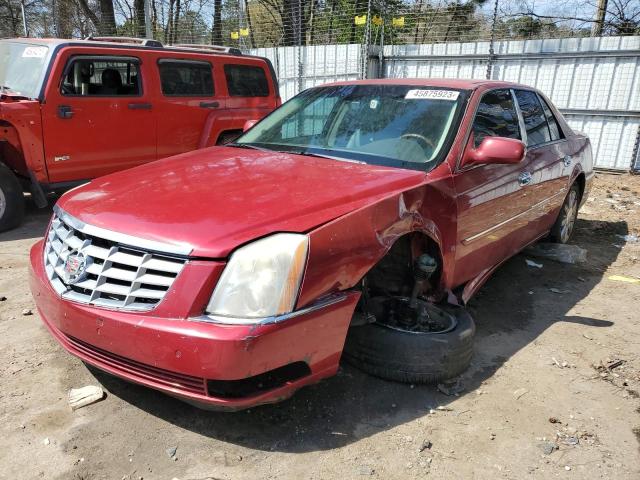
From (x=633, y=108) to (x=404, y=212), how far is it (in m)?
8.69

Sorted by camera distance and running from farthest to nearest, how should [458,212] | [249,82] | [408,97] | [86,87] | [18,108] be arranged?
[249,82]
[86,87]
[18,108]
[408,97]
[458,212]

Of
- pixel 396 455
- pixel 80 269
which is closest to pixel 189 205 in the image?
pixel 80 269

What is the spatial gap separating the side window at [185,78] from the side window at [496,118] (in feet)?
14.4

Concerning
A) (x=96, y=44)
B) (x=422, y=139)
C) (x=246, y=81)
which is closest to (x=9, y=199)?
(x=96, y=44)

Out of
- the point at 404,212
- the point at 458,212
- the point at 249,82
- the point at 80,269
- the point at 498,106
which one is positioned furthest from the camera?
the point at 249,82

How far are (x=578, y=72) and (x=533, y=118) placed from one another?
6.40 meters

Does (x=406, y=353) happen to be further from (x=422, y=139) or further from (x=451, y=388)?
(x=422, y=139)

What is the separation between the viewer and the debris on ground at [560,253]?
522 centimetres

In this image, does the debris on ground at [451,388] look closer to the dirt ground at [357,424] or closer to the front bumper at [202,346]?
the dirt ground at [357,424]

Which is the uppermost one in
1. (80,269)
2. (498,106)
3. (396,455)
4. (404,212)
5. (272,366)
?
(498,106)

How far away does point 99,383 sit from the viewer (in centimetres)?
277

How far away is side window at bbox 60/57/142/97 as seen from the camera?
19.2ft

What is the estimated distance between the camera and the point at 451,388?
9.56 feet

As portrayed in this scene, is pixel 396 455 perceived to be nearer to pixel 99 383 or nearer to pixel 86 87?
pixel 99 383
